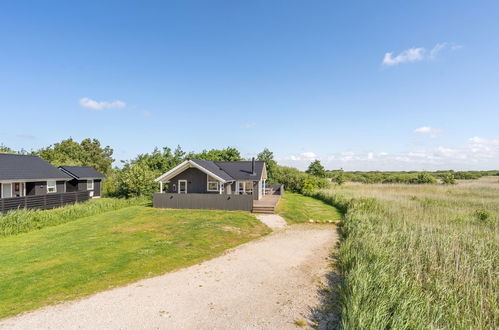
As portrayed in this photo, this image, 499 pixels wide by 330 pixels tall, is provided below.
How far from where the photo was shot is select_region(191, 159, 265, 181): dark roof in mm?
24386

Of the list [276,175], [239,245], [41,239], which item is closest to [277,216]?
[239,245]

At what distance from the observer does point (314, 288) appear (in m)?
7.43

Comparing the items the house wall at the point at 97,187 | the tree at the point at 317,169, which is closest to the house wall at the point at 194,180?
the house wall at the point at 97,187

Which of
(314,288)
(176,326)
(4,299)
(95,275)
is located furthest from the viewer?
(95,275)

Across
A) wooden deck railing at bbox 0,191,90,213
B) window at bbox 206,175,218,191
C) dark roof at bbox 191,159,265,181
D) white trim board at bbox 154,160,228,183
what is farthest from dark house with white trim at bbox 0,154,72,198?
window at bbox 206,175,218,191

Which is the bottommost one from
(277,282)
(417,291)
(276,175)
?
(277,282)

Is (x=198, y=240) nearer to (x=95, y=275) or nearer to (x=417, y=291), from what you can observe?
(x=95, y=275)

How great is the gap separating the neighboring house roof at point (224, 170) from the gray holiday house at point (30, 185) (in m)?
9.40

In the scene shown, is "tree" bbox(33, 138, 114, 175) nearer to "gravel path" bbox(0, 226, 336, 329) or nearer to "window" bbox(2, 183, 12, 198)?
"window" bbox(2, 183, 12, 198)

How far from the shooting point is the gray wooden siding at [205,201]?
2020 centimetres

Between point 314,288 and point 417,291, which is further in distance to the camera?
point 314,288

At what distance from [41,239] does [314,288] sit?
14346mm

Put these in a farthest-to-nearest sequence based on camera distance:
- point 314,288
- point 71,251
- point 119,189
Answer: point 119,189 → point 71,251 → point 314,288

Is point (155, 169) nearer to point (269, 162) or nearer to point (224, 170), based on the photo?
point (224, 170)
